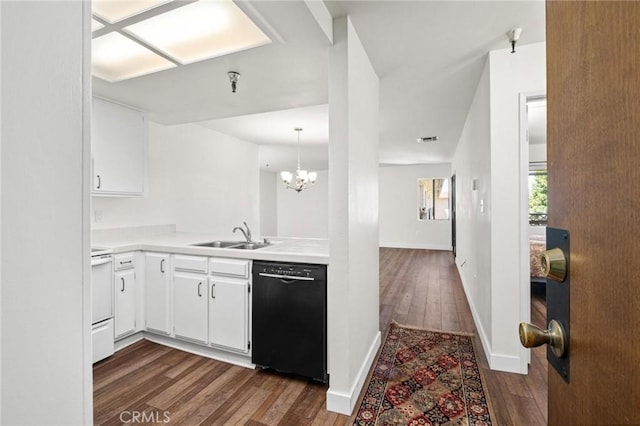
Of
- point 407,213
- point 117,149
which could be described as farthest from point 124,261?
point 407,213

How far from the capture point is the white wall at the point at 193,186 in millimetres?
3502

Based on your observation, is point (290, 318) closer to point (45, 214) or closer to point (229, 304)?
point (229, 304)

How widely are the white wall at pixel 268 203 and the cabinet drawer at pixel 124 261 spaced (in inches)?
281

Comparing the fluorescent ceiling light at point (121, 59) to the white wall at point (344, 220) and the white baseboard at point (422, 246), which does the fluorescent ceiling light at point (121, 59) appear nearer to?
the white wall at point (344, 220)

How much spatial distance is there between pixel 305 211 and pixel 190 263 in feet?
26.5

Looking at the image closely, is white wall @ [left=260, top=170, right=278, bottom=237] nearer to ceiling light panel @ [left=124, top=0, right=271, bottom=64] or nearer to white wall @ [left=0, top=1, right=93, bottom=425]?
ceiling light panel @ [left=124, top=0, right=271, bottom=64]

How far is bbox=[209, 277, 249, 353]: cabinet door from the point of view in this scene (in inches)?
93.4

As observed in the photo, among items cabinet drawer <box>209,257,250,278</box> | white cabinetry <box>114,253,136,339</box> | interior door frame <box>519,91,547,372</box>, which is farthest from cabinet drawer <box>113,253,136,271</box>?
interior door frame <box>519,91,547,372</box>

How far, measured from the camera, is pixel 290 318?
7.18ft

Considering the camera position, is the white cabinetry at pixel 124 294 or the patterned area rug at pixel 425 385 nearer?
the patterned area rug at pixel 425 385

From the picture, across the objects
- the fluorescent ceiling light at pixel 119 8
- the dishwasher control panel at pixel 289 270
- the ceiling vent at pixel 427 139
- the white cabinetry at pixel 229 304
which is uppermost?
the ceiling vent at pixel 427 139

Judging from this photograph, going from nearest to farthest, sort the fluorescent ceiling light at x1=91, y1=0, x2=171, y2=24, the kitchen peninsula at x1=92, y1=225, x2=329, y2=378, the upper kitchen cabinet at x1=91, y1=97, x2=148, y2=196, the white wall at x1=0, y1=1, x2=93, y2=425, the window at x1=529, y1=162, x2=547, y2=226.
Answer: the white wall at x1=0, y1=1, x2=93, y2=425, the fluorescent ceiling light at x1=91, y1=0, x2=171, y2=24, the kitchen peninsula at x1=92, y1=225, x2=329, y2=378, the upper kitchen cabinet at x1=91, y1=97, x2=148, y2=196, the window at x1=529, y1=162, x2=547, y2=226

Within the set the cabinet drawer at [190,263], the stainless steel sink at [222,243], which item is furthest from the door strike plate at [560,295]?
the stainless steel sink at [222,243]

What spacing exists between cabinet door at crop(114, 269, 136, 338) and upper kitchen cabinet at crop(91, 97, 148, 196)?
0.80m
